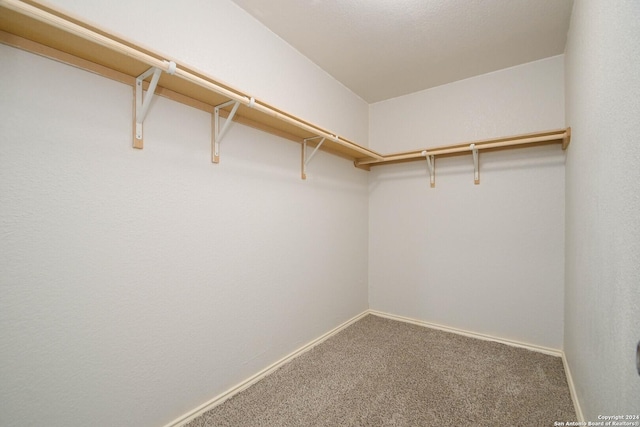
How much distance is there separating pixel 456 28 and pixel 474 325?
2.45 metres

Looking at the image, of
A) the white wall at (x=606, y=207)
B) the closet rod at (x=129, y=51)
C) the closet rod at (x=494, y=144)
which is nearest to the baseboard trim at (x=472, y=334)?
the white wall at (x=606, y=207)

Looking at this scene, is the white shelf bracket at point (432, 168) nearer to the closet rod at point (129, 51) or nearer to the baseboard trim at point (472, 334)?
the baseboard trim at point (472, 334)

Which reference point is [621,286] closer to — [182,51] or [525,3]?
[525,3]

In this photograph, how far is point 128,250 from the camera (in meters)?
1.24

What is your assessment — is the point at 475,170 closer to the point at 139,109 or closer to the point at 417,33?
the point at 417,33

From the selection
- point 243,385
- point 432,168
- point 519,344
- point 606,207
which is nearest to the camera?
point 606,207

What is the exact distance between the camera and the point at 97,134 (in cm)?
115

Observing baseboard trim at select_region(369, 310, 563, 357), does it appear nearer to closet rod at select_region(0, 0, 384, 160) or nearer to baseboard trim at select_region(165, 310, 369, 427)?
baseboard trim at select_region(165, 310, 369, 427)

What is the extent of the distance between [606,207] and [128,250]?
1.96m

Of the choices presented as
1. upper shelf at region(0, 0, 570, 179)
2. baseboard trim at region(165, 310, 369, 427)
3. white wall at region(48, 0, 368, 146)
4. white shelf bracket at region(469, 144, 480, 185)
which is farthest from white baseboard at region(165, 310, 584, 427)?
white wall at region(48, 0, 368, 146)

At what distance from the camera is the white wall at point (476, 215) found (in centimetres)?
217

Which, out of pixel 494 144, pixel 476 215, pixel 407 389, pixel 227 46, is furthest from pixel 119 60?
pixel 476 215

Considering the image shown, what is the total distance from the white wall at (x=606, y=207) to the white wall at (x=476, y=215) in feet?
2.16

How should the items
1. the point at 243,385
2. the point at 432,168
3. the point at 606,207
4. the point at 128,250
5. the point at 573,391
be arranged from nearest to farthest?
the point at 606,207 → the point at 128,250 → the point at 573,391 → the point at 243,385 → the point at 432,168
